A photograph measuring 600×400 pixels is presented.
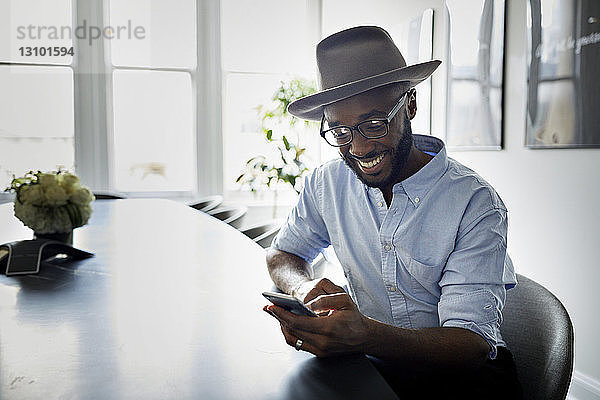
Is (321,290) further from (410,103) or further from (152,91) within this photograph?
(152,91)

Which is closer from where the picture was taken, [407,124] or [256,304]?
[256,304]

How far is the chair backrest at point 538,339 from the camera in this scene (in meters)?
1.14

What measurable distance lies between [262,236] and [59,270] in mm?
1492

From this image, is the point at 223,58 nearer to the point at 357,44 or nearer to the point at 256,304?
the point at 357,44

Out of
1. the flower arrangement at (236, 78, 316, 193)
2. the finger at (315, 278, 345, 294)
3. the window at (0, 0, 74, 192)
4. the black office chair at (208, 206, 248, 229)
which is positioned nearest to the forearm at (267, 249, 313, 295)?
the finger at (315, 278, 345, 294)

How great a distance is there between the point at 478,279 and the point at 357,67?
62 centimetres

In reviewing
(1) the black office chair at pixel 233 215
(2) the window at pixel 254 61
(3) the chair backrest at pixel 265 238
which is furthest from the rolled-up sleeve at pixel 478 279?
(2) the window at pixel 254 61

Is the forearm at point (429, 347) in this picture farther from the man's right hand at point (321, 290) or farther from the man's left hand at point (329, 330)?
the man's right hand at point (321, 290)

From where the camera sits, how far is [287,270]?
1620mm

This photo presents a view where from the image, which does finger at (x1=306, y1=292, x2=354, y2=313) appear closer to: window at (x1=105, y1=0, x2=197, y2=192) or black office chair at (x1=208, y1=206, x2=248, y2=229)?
Result: black office chair at (x1=208, y1=206, x2=248, y2=229)

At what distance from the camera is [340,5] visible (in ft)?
19.7

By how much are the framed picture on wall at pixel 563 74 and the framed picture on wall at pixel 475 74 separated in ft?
1.05

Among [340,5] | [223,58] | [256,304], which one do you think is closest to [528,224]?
[256,304]

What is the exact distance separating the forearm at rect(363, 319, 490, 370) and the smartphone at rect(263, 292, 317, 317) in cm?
14
